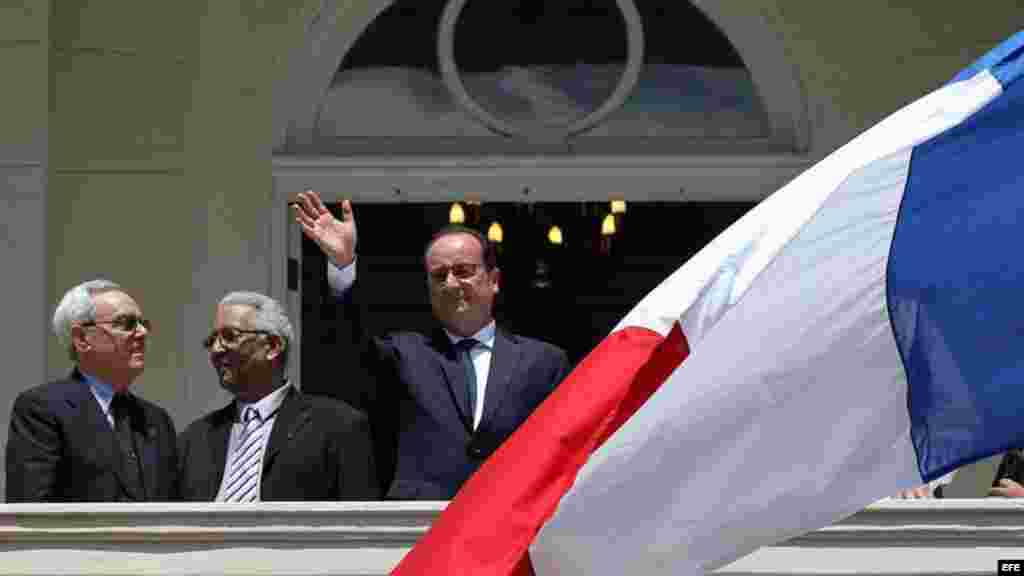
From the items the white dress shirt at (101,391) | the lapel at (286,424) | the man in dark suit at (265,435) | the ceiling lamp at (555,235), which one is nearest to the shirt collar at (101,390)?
the white dress shirt at (101,391)

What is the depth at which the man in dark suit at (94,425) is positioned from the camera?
888 centimetres

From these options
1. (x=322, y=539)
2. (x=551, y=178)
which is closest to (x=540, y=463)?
(x=322, y=539)

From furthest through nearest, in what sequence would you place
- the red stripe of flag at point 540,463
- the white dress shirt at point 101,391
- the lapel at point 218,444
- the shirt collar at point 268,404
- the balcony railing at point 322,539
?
the white dress shirt at point 101,391, the shirt collar at point 268,404, the lapel at point 218,444, the balcony railing at point 322,539, the red stripe of flag at point 540,463

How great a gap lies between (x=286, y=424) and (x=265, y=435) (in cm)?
7

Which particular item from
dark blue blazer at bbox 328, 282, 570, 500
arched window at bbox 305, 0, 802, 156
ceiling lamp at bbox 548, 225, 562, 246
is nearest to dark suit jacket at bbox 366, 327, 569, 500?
dark blue blazer at bbox 328, 282, 570, 500

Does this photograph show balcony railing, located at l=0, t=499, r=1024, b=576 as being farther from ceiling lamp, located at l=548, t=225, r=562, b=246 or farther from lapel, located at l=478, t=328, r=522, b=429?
ceiling lamp, located at l=548, t=225, r=562, b=246

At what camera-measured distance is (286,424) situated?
894 centimetres

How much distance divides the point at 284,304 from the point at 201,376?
1.71 feet

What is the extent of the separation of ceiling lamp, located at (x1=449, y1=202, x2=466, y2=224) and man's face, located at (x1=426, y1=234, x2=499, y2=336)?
4049 mm

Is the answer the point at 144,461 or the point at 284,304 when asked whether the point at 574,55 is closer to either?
the point at 284,304

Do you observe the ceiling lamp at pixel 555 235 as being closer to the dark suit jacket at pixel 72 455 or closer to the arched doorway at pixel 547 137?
the arched doorway at pixel 547 137

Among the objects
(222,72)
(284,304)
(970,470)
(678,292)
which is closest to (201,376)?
(284,304)

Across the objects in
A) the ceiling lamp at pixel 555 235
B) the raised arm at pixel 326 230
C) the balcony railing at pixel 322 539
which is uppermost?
the ceiling lamp at pixel 555 235

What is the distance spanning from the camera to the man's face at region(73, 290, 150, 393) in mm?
9188
